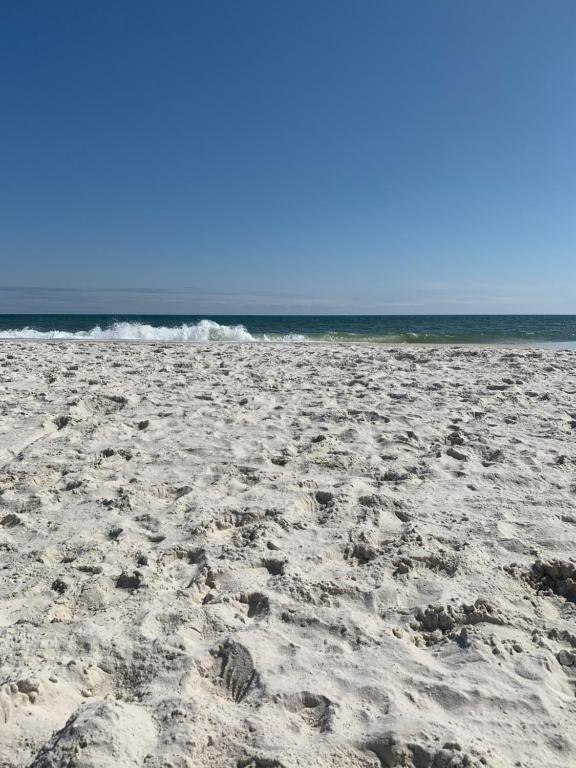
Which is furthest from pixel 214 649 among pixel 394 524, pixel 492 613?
pixel 394 524

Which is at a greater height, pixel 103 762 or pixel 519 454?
pixel 519 454

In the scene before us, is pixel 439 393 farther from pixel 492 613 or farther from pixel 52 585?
pixel 52 585

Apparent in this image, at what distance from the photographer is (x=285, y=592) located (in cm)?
253

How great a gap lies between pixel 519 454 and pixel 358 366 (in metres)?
5.54

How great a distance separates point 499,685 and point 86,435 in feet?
12.9

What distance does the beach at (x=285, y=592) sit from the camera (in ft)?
5.65

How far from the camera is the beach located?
172 cm

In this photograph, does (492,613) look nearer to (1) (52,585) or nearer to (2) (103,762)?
(2) (103,762)

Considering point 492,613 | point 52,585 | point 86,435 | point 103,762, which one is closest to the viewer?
point 103,762

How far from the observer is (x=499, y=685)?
6.43 feet

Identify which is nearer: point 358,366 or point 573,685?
point 573,685

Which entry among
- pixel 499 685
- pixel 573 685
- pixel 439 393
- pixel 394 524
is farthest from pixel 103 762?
pixel 439 393

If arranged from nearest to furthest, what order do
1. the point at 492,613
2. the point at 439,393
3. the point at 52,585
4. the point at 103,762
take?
the point at 103,762 → the point at 492,613 → the point at 52,585 → the point at 439,393

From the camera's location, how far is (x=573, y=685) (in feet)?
6.49
